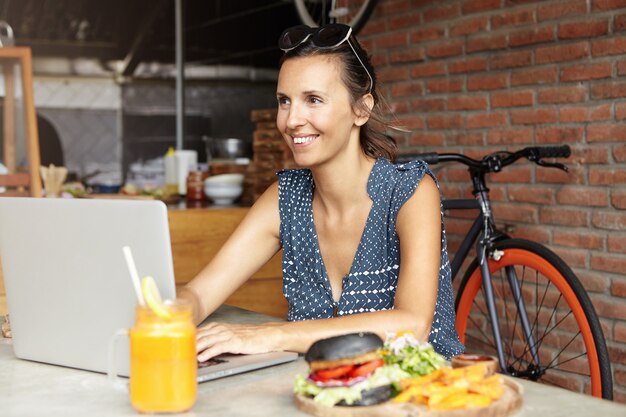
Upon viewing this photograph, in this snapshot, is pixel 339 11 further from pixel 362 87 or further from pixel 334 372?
pixel 334 372

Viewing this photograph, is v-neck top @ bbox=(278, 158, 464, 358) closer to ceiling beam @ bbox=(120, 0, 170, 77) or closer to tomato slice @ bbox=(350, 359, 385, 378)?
tomato slice @ bbox=(350, 359, 385, 378)

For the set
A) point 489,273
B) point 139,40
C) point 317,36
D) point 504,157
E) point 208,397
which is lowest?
point 489,273

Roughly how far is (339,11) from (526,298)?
1.57 meters

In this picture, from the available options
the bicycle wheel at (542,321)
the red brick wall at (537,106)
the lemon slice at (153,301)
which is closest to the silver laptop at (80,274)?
the lemon slice at (153,301)

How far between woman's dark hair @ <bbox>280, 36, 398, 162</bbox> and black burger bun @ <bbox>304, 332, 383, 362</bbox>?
0.90 metres

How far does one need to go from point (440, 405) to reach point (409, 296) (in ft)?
1.96

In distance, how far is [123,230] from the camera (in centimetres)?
123

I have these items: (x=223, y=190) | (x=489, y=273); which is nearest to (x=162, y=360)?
(x=489, y=273)

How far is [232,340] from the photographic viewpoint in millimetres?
1394

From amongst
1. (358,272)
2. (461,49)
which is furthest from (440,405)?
(461,49)

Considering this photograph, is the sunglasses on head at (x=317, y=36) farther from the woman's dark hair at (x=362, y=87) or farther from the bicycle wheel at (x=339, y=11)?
the bicycle wheel at (x=339, y=11)

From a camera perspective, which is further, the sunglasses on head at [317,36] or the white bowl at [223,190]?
the white bowl at [223,190]

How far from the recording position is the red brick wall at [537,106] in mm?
2859

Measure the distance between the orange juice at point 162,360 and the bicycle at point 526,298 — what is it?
1.82 meters
